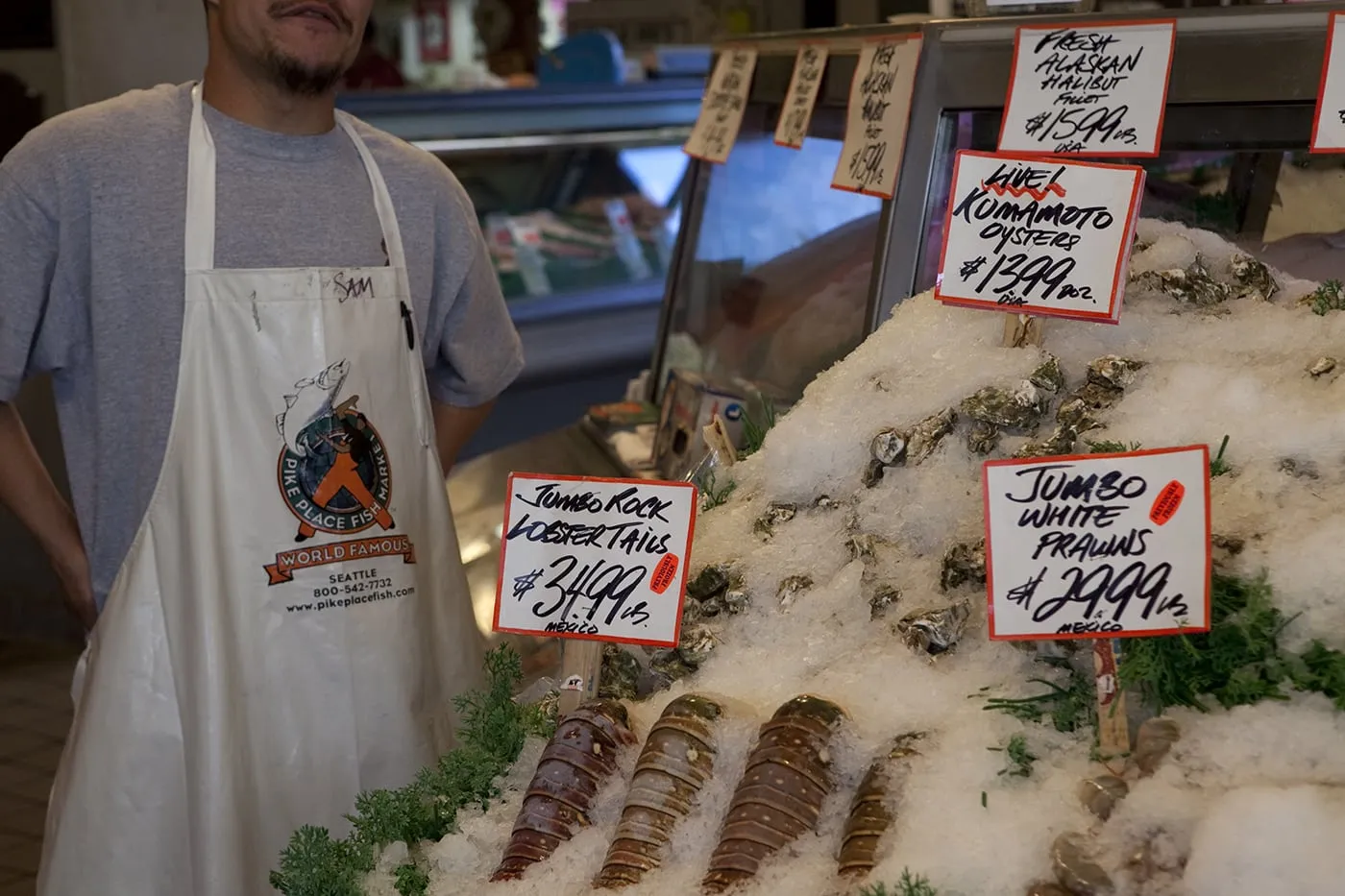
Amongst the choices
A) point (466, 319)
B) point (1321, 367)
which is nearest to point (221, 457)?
point (466, 319)

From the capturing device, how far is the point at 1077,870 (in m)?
1.23

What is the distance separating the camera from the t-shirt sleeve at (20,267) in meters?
2.36

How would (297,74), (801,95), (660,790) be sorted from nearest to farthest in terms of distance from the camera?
(660,790)
(297,74)
(801,95)

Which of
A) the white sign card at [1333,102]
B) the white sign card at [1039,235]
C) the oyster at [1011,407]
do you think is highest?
the white sign card at [1333,102]

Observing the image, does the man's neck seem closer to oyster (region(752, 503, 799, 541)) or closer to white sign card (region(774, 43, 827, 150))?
white sign card (region(774, 43, 827, 150))

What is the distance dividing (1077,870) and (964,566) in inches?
18.2

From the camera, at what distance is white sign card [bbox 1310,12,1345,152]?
1.86m

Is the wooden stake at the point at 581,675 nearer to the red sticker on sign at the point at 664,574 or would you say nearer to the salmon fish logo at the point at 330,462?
the red sticker on sign at the point at 664,574

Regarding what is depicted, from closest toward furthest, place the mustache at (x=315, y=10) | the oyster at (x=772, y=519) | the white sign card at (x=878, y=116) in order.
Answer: the oyster at (x=772, y=519)
the white sign card at (x=878, y=116)
the mustache at (x=315, y=10)

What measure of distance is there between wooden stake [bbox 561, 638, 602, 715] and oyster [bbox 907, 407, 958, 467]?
483 mm

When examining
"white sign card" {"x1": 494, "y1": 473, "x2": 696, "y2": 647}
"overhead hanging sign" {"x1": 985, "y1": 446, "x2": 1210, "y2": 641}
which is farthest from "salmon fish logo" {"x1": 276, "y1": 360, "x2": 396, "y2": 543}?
"overhead hanging sign" {"x1": 985, "y1": 446, "x2": 1210, "y2": 641}

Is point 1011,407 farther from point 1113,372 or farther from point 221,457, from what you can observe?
point 221,457

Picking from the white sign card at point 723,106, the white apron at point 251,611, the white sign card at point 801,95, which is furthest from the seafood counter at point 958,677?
the white sign card at point 723,106

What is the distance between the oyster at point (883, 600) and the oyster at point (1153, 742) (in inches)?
15.8
